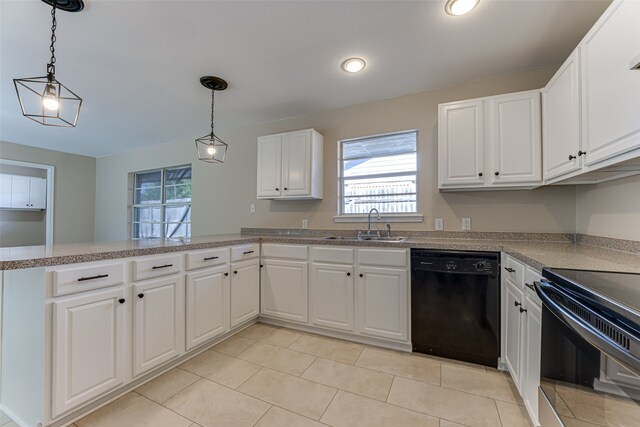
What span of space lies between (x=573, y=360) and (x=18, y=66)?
414cm

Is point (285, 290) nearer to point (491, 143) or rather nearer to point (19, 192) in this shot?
point (491, 143)

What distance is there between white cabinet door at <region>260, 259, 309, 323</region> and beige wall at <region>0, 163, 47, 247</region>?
5078mm

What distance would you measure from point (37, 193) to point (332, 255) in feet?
18.7

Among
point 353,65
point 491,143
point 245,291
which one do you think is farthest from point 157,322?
point 491,143

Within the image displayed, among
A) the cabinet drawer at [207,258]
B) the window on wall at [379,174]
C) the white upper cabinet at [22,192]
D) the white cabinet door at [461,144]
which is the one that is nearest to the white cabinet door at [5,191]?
the white upper cabinet at [22,192]

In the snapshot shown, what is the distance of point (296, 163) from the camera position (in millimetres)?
2973

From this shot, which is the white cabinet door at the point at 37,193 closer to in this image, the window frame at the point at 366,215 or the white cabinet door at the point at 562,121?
the window frame at the point at 366,215

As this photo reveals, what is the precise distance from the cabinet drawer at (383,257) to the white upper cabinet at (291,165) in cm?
99

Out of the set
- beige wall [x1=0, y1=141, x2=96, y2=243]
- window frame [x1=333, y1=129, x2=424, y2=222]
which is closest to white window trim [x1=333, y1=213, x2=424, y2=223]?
window frame [x1=333, y1=129, x2=424, y2=222]

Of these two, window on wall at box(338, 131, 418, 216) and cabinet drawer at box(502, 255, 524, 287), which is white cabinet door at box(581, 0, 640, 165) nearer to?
cabinet drawer at box(502, 255, 524, 287)

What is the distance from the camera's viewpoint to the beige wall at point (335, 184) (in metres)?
2.30

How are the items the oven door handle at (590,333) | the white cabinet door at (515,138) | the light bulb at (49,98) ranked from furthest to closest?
the white cabinet door at (515,138)
the light bulb at (49,98)
the oven door handle at (590,333)

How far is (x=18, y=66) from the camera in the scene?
225cm

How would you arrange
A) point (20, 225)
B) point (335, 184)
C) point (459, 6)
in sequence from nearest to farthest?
point (459, 6) < point (335, 184) < point (20, 225)
